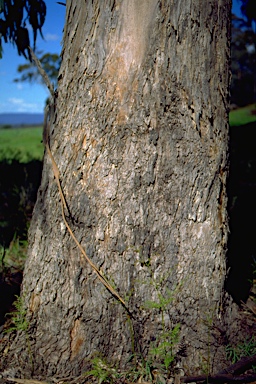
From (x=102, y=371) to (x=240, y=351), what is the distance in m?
0.72

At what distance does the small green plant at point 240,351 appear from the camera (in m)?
2.02

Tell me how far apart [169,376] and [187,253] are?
0.60 meters

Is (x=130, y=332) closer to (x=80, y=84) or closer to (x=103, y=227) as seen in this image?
(x=103, y=227)

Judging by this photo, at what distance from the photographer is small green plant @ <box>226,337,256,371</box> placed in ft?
6.63

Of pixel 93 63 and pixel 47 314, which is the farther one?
pixel 47 314

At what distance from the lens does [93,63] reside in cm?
188

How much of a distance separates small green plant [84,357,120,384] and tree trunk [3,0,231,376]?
5cm

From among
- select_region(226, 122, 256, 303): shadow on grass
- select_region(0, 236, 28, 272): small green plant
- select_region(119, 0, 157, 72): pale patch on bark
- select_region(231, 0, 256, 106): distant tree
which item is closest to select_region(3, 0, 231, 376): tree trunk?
select_region(119, 0, 157, 72): pale patch on bark

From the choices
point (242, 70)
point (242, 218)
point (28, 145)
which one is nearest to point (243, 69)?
point (242, 70)

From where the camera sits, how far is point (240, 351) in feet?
6.76

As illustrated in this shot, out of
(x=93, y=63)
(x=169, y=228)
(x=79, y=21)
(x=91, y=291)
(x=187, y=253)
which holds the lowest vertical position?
(x=91, y=291)

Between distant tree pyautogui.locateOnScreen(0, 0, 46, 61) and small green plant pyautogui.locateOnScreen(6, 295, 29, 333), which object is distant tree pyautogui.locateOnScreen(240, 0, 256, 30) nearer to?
distant tree pyautogui.locateOnScreen(0, 0, 46, 61)

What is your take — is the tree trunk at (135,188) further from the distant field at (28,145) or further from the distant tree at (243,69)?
the distant tree at (243,69)

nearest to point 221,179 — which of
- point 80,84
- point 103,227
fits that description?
point 103,227
